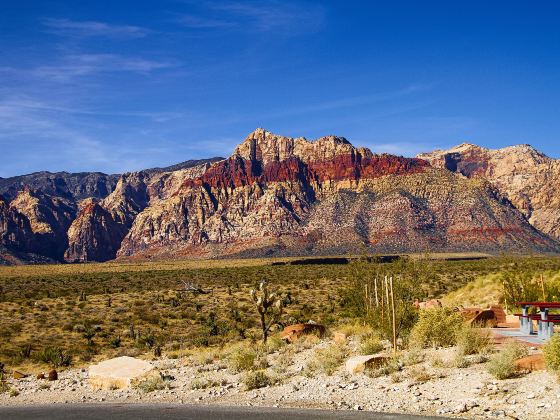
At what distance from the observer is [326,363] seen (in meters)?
18.2

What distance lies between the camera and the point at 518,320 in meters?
22.9

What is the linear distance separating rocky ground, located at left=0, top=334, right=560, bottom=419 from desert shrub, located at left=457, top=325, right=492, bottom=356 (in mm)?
505

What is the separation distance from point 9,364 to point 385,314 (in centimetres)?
1522

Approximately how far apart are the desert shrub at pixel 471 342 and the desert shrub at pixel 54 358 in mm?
15751

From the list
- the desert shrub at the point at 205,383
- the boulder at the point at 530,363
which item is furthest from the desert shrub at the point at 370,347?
the boulder at the point at 530,363

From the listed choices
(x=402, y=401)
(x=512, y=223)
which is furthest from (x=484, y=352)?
(x=512, y=223)

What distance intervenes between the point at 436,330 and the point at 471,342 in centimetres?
187

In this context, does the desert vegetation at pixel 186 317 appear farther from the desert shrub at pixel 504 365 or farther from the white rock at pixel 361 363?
the desert shrub at pixel 504 365

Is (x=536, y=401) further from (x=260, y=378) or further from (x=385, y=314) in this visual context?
(x=385, y=314)

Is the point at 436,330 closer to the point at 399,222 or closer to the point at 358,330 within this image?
the point at 358,330

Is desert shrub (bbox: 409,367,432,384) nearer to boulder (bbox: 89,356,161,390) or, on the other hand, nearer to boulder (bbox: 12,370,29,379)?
boulder (bbox: 89,356,161,390)

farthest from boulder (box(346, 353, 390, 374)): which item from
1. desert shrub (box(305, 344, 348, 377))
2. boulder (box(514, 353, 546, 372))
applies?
boulder (box(514, 353, 546, 372))

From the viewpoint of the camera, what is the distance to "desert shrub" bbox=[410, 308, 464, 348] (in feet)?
63.9

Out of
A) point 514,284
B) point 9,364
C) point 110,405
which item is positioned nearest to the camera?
point 110,405
